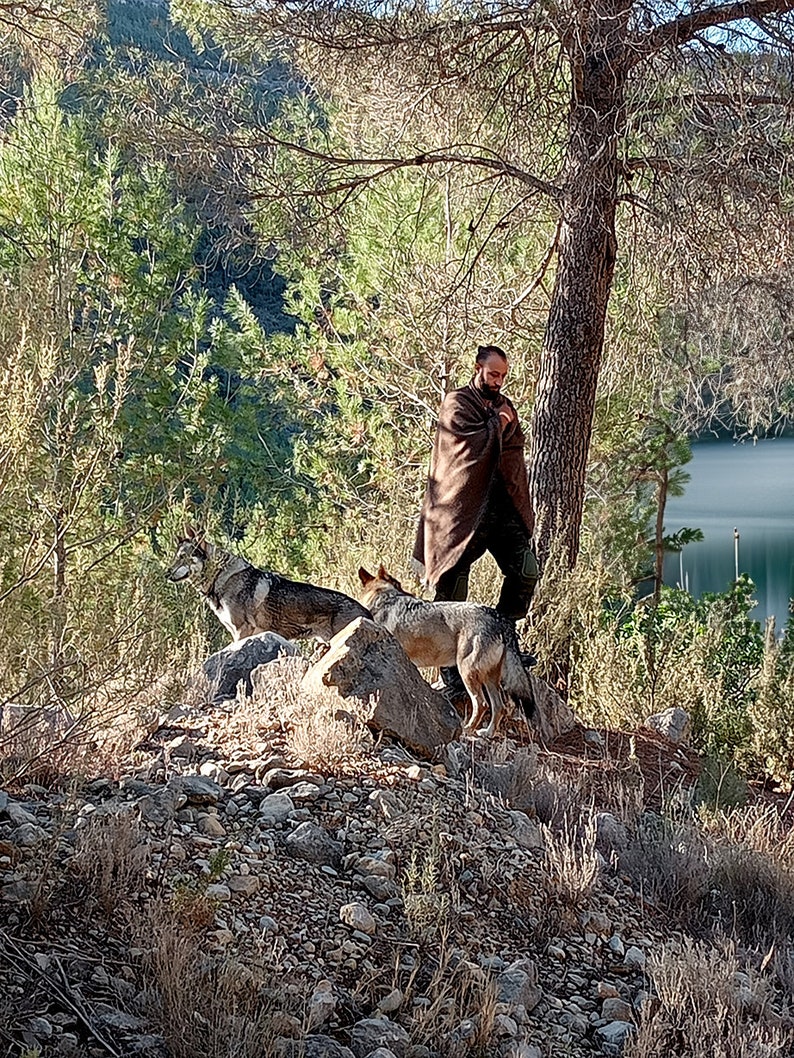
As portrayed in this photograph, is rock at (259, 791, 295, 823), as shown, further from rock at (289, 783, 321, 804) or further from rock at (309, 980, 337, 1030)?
rock at (309, 980, 337, 1030)

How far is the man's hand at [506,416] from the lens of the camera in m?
6.88

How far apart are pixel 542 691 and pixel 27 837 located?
3646 mm

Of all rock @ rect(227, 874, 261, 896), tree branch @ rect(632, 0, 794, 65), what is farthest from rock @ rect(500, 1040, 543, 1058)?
tree branch @ rect(632, 0, 794, 65)

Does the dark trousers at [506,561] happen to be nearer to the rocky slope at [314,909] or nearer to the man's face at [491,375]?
the man's face at [491,375]

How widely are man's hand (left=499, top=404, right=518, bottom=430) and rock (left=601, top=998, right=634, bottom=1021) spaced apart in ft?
12.1

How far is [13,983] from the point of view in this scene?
320cm

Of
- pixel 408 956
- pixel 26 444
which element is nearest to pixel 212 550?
pixel 26 444

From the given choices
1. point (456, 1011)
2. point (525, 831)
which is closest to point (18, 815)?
point (456, 1011)

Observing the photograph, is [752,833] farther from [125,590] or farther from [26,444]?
[26,444]

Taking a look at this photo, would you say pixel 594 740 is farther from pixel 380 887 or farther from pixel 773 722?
pixel 380 887

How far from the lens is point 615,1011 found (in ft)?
12.6

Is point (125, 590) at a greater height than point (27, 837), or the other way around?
point (125, 590)

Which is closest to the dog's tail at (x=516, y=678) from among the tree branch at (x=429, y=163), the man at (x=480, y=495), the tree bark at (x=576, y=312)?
the man at (x=480, y=495)

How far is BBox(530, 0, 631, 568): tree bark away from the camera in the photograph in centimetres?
812
